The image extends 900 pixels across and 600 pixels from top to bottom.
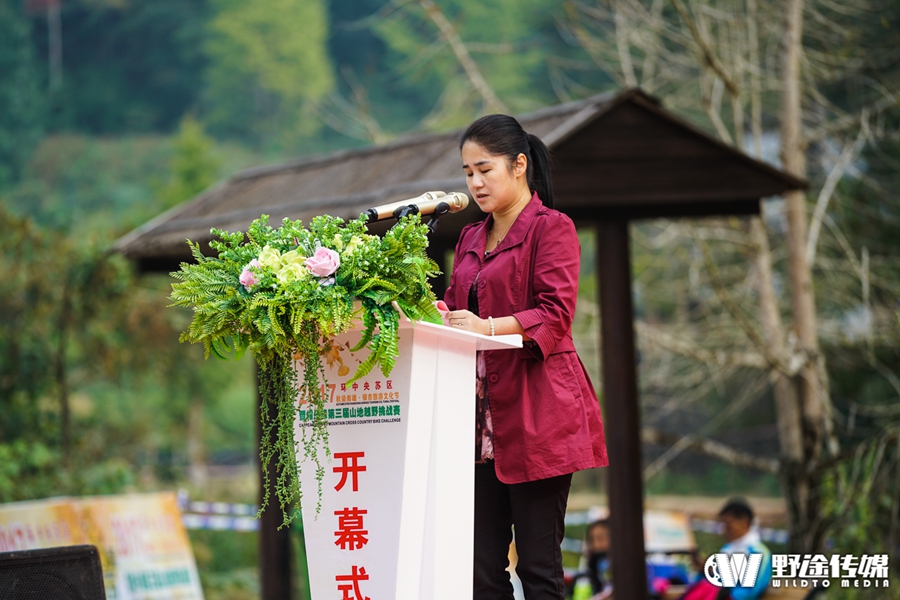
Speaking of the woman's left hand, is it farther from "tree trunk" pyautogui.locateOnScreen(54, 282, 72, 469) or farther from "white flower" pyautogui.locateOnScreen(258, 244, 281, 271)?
"tree trunk" pyautogui.locateOnScreen(54, 282, 72, 469)

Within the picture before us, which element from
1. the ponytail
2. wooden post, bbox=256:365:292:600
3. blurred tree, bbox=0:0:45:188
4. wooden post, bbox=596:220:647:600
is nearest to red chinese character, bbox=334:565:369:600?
the ponytail

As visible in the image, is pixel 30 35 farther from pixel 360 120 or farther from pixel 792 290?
pixel 792 290

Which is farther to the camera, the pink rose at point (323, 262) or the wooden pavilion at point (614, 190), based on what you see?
the wooden pavilion at point (614, 190)

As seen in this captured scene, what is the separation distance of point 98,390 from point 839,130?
18.8 meters

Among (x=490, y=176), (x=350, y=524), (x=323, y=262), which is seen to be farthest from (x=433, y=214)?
(x=350, y=524)

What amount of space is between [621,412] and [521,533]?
237 cm

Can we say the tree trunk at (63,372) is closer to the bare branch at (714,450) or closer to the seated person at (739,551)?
the bare branch at (714,450)

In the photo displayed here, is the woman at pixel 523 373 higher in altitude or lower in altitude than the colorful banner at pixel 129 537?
higher

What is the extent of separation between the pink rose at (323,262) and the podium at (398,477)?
222 mm

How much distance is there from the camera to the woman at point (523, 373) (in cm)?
263

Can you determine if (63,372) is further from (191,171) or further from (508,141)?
(191,171)

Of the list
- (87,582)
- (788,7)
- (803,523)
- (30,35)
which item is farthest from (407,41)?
(87,582)

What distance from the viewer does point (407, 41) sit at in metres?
22.1

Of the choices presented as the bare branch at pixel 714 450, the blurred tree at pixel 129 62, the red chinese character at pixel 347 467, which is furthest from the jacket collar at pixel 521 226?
the blurred tree at pixel 129 62
